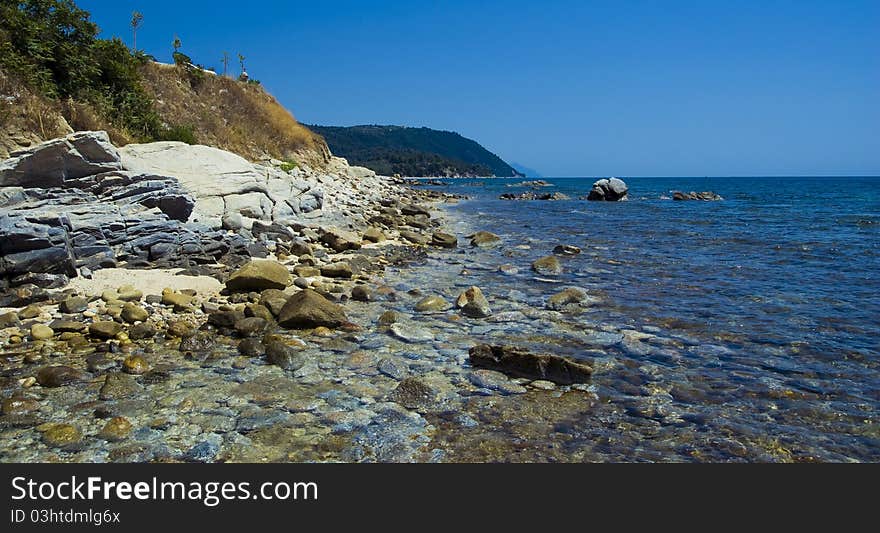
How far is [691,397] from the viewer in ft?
21.3

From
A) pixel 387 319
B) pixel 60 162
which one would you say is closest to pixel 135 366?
pixel 387 319

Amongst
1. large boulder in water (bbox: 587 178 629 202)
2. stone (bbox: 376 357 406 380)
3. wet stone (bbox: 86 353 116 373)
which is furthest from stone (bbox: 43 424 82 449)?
large boulder in water (bbox: 587 178 629 202)

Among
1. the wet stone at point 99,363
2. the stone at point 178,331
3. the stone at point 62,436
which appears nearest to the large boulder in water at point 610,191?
the stone at point 178,331

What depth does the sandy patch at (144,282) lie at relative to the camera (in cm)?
996

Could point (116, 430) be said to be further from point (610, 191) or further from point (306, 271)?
point (610, 191)

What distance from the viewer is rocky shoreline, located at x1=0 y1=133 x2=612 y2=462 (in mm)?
5363

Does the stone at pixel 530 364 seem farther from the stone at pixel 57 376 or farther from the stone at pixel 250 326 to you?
the stone at pixel 57 376

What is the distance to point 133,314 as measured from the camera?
27.8 feet

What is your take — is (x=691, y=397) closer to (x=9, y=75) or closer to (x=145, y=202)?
(x=145, y=202)

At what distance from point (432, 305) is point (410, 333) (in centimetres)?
167

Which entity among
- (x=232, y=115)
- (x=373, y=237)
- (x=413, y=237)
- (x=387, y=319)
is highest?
(x=232, y=115)

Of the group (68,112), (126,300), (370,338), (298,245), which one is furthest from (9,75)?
(370,338)

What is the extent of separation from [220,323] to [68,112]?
15.3 metres

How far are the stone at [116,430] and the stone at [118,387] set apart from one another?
2.30 feet
